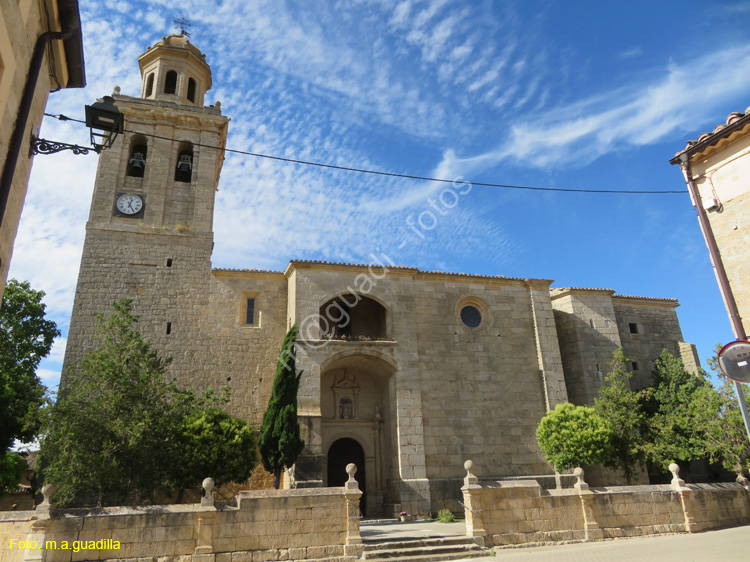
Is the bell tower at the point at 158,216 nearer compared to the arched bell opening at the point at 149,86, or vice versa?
the bell tower at the point at 158,216

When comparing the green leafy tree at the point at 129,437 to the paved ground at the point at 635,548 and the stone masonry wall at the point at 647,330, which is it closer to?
the paved ground at the point at 635,548

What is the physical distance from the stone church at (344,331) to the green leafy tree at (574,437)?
4.92ft

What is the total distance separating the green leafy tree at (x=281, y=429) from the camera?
14078mm

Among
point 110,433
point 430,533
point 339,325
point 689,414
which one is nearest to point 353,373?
point 339,325

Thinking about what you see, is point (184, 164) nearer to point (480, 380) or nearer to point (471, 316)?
point (471, 316)

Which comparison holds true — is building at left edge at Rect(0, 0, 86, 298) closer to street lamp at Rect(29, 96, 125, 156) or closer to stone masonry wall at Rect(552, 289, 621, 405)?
street lamp at Rect(29, 96, 125, 156)

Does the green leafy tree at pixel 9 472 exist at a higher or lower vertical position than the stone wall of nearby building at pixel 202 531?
higher

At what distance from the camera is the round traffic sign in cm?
433

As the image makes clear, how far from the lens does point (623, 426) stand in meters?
16.8

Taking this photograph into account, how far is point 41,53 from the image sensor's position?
5.91 meters

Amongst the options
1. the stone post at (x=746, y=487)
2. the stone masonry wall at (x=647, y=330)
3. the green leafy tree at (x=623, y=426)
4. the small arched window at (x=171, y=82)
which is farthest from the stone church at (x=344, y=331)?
the stone post at (x=746, y=487)

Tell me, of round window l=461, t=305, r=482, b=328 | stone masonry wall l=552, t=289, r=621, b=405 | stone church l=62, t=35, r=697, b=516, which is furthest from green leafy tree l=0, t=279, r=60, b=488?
stone masonry wall l=552, t=289, r=621, b=405

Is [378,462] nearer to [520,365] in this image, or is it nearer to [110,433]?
[520,365]

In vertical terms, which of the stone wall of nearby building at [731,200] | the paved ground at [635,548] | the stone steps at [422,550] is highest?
the stone wall of nearby building at [731,200]
